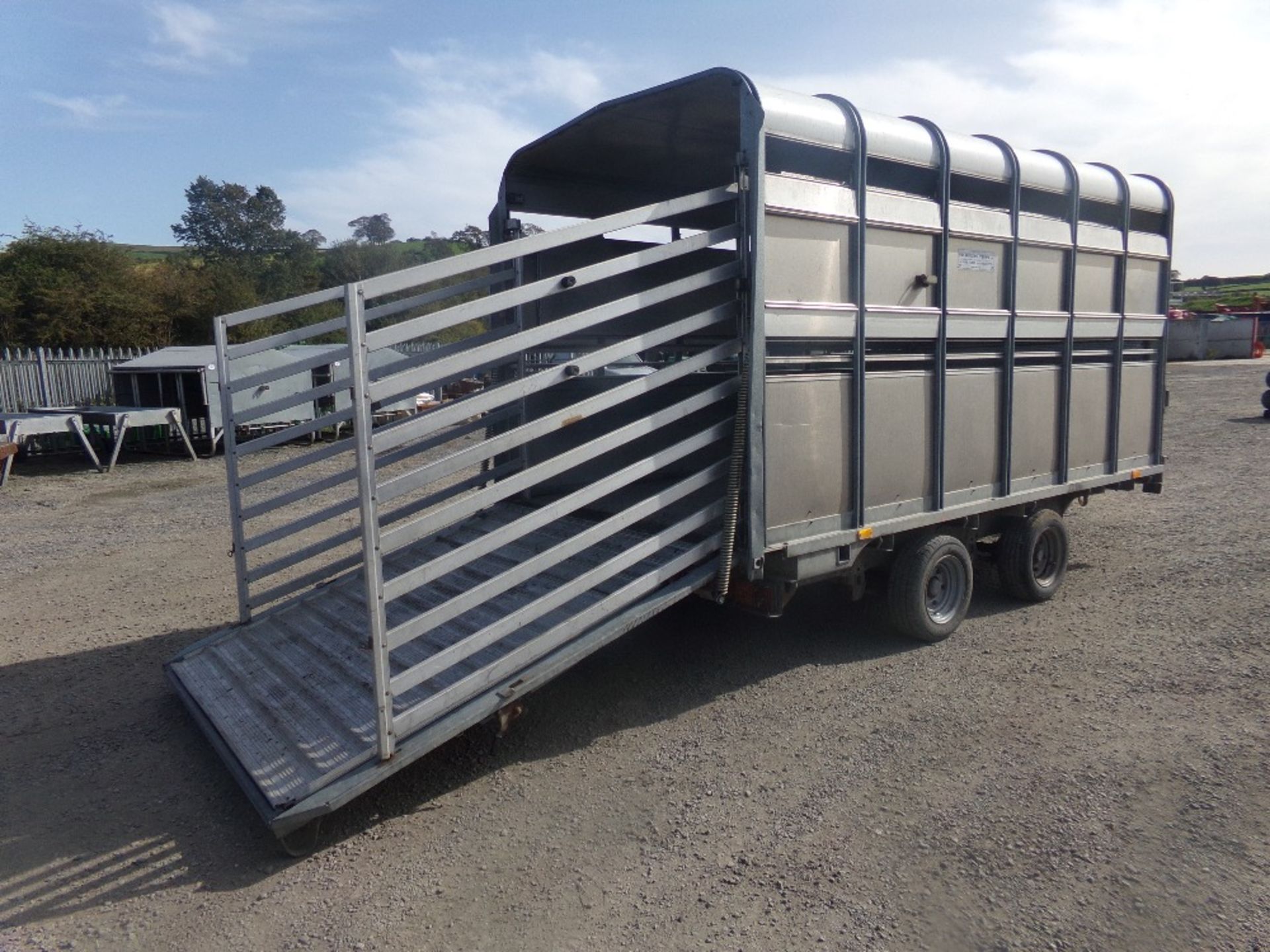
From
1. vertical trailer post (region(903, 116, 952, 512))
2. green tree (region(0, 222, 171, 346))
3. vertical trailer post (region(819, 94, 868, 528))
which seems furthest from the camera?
green tree (region(0, 222, 171, 346))

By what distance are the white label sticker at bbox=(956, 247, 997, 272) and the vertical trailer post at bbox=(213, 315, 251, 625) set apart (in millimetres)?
4520

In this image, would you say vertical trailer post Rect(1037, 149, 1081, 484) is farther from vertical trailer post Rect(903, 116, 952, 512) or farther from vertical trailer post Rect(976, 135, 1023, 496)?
vertical trailer post Rect(903, 116, 952, 512)

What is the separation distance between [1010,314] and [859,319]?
157cm

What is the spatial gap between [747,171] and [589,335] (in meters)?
2.34

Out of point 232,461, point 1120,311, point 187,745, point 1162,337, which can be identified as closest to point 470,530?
point 232,461

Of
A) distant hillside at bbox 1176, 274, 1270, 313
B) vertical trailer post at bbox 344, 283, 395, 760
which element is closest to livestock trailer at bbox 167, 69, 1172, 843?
vertical trailer post at bbox 344, 283, 395, 760

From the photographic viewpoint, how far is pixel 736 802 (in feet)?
13.7

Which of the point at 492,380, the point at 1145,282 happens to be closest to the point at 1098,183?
the point at 1145,282

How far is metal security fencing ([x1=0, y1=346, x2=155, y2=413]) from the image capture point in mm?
18812

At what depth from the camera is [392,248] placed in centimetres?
5659

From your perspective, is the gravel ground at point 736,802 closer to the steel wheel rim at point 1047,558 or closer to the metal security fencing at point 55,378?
the steel wheel rim at point 1047,558

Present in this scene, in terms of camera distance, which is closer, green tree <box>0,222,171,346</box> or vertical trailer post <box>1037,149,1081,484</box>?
vertical trailer post <box>1037,149,1081,484</box>

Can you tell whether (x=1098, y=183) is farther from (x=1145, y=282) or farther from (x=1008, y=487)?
(x=1008, y=487)

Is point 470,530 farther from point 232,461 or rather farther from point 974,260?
point 974,260
